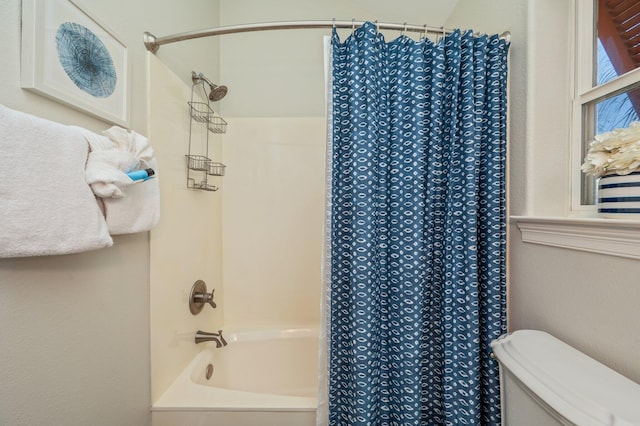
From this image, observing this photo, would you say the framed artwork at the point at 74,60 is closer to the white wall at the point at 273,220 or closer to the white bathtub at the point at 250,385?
the white wall at the point at 273,220

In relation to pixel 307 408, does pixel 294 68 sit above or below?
above

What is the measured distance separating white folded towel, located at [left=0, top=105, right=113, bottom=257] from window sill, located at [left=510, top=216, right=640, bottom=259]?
1305 mm

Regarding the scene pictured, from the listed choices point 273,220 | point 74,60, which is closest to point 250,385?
point 273,220

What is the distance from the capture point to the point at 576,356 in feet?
2.14

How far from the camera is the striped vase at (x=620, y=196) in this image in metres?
0.63

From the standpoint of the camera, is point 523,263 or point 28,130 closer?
point 28,130

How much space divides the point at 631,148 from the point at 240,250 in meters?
1.91

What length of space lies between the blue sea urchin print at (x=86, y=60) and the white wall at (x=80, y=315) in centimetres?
8

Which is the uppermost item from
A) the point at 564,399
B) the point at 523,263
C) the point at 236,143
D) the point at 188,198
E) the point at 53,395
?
the point at 236,143

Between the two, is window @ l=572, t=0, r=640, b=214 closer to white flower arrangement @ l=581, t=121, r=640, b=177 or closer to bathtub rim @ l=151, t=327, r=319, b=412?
white flower arrangement @ l=581, t=121, r=640, b=177

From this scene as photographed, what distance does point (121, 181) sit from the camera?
2.18 feet

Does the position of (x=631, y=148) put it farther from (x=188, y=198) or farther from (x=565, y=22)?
(x=188, y=198)

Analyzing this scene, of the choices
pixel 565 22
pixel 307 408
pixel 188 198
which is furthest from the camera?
pixel 188 198

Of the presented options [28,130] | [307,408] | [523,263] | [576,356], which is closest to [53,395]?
[28,130]
